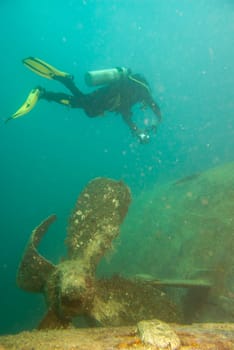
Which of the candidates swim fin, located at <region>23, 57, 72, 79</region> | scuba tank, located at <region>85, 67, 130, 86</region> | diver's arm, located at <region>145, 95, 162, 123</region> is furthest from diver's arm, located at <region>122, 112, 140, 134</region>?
swim fin, located at <region>23, 57, 72, 79</region>

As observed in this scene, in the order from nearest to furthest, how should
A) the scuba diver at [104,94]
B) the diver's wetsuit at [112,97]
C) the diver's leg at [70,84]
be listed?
the scuba diver at [104,94] < the diver's leg at [70,84] < the diver's wetsuit at [112,97]

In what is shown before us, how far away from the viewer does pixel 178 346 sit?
2.58 metres

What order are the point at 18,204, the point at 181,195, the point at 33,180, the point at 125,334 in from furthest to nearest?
the point at 33,180
the point at 18,204
the point at 181,195
the point at 125,334

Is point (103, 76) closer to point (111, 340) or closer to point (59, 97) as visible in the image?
point (59, 97)

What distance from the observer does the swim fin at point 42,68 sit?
26.8ft

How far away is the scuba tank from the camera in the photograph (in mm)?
8328

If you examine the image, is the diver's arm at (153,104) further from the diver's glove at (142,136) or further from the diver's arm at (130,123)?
the diver's glove at (142,136)

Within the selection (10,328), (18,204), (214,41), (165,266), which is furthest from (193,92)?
(165,266)

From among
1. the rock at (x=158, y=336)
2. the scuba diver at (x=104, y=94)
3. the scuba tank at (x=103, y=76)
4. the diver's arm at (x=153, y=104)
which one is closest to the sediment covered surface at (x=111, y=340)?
the rock at (x=158, y=336)

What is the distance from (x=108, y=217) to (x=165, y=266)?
231cm

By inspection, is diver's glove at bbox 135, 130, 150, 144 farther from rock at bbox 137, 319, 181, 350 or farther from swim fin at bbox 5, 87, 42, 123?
rock at bbox 137, 319, 181, 350

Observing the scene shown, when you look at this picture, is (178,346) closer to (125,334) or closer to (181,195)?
(125,334)

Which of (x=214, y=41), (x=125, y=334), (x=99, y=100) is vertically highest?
(x=214, y=41)

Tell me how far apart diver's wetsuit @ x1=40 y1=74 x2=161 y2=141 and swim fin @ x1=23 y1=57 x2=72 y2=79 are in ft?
1.50
